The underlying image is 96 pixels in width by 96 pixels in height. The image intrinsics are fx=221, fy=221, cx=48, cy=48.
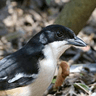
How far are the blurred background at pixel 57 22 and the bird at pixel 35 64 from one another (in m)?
0.51

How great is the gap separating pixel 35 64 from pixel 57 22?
1.82 metres

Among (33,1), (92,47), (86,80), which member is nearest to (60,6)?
(33,1)

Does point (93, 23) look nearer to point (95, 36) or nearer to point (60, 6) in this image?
point (95, 36)

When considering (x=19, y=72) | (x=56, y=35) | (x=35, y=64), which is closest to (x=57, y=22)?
(x=56, y=35)

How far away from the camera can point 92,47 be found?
18.5ft

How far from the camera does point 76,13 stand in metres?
4.31

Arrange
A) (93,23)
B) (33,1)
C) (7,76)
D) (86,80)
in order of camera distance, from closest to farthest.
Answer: (7,76) → (86,80) → (93,23) → (33,1)

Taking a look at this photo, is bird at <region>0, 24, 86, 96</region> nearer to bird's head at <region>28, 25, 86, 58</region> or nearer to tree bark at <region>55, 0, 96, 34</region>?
bird's head at <region>28, 25, 86, 58</region>

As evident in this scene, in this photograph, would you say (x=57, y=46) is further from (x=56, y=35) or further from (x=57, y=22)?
(x=57, y=22)

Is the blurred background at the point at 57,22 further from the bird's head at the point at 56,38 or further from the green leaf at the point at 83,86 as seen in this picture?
the bird's head at the point at 56,38

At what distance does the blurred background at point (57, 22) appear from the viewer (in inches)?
154

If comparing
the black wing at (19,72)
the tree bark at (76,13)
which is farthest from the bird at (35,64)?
the tree bark at (76,13)

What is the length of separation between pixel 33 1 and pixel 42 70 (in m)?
5.11

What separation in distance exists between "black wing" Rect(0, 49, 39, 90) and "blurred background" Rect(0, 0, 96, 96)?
2.77ft
